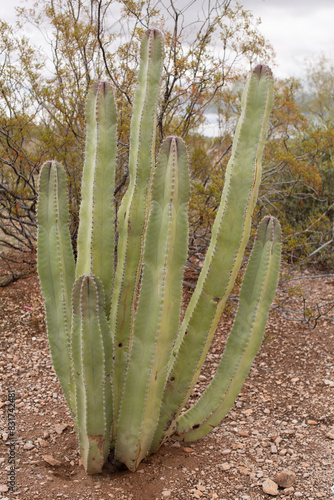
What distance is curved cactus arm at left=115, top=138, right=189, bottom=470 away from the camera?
210 cm

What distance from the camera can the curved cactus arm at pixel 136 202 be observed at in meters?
2.46

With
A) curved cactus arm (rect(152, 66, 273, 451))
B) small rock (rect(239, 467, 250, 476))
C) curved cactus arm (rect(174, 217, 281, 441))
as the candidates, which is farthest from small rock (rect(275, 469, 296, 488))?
curved cactus arm (rect(152, 66, 273, 451))

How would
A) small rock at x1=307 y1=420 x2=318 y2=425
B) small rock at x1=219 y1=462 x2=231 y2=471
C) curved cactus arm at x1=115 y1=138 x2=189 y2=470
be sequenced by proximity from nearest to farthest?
1. curved cactus arm at x1=115 y1=138 x2=189 y2=470
2. small rock at x1=219 y1=462 x2=231 y2=471
3. small rock at x1=307 y1=420 x2=318 y2=425

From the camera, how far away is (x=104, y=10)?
5.28 m

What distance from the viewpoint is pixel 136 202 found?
246 cm

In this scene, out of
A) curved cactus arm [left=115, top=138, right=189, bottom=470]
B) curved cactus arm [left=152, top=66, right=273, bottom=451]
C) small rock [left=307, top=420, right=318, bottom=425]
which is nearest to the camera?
curved cactus arm [left=115, top=138, right=189, bottom=470]

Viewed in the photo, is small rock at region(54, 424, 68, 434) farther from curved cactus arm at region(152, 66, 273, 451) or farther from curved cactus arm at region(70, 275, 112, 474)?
curved cactus arm at region(152, 66, 273, 451)

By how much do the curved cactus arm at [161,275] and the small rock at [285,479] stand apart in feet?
2.53

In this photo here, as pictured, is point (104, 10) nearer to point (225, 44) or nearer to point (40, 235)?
point (225, 44)

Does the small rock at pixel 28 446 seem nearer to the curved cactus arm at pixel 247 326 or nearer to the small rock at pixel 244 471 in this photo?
the curved cactus arm at pixel 247 326

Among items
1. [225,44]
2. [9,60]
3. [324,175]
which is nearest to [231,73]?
[225,44]

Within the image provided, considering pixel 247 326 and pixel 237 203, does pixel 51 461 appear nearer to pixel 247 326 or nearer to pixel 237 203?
pixel 247 326

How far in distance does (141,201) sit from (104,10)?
12.1 ft

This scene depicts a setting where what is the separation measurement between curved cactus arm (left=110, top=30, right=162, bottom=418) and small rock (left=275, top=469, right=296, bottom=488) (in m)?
0.87
